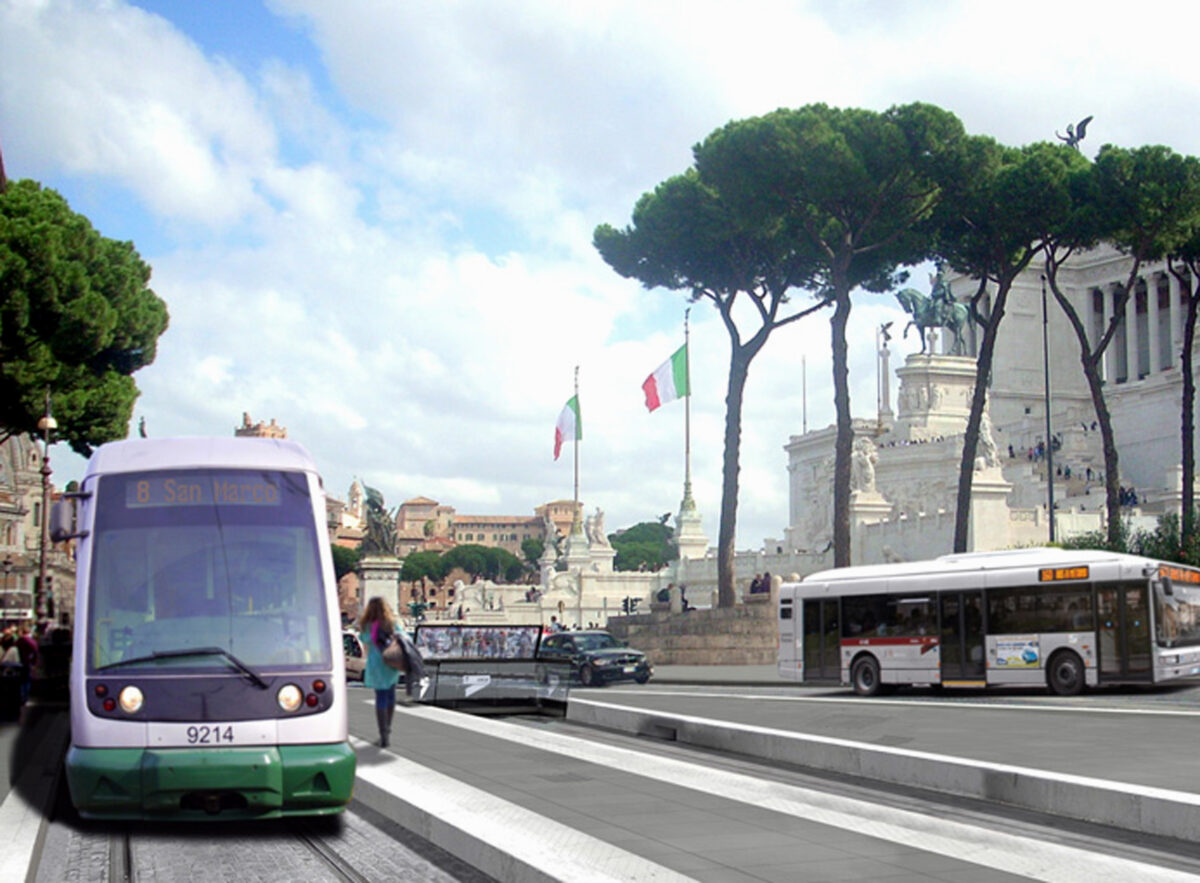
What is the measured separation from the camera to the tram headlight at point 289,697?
8.32 meters

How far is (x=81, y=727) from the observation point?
26.6ft

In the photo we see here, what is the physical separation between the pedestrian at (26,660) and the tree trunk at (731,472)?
18.7 metres

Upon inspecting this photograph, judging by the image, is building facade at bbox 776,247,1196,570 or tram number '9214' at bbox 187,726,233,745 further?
building facade at bbox 776,247,1196,570

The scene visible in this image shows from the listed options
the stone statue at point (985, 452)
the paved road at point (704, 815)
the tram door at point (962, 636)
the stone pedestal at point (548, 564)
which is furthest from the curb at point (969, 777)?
the stone pedestal at point (548, 564)

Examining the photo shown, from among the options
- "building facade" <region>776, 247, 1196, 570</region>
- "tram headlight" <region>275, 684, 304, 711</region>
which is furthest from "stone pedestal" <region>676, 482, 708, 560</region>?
"tram headlight" <region>275, 684, 304, 711</region>

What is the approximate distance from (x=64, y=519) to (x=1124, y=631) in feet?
52.8

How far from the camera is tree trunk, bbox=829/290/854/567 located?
34219 mm

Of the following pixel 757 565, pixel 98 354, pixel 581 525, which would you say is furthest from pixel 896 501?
pixel 98 354

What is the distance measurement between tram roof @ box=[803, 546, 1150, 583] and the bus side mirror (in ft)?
52.2

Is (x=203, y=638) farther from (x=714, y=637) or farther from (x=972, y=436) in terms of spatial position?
(x=972, y=436)

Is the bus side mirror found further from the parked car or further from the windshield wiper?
the parked car

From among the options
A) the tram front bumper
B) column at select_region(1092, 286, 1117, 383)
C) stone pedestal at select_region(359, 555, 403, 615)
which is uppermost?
column at select_region(1092, 286, 1117, 383)

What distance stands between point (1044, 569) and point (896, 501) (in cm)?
4202

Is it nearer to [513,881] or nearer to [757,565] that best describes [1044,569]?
[513,881]
